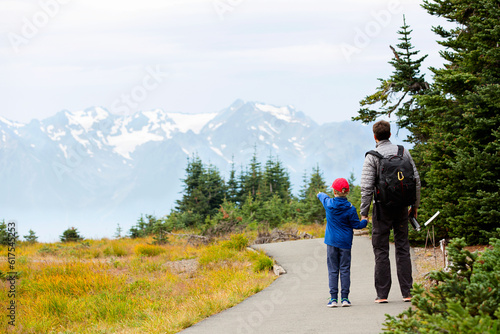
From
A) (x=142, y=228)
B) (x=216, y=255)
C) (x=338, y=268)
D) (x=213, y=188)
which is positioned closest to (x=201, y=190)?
(x=213, y=188)

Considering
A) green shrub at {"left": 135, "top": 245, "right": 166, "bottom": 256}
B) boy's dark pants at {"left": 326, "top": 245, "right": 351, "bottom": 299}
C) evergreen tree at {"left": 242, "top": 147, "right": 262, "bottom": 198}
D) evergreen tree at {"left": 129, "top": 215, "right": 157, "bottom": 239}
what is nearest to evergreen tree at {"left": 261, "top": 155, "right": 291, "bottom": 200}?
evergreen tree at {"left": 242, "top": 147, "right": 262, "bottom": 198}

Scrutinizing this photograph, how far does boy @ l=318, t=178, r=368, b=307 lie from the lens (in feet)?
24.4

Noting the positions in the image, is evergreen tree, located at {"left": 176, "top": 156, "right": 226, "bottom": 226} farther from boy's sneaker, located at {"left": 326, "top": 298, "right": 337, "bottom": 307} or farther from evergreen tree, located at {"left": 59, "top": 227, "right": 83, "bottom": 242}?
boy's sneaker, located at {"left": 326, "top": 298, "right": 337, "bottom": 307}

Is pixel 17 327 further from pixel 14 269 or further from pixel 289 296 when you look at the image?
pixel 14 269

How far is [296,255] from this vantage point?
13320 mm

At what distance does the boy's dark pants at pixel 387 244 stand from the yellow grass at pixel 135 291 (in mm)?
2240

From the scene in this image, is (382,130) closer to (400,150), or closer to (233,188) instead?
(400,150)

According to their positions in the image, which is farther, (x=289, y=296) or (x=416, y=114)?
(x=416, y=114)

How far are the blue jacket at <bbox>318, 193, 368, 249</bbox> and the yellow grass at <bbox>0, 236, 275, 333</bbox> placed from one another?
1.87m

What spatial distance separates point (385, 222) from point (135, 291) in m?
6.11

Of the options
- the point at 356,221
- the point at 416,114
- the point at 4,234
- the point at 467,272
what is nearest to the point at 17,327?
the point at 356,221

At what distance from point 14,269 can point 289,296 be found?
361 inches

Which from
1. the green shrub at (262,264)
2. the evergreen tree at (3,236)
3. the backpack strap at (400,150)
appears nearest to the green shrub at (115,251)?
the evergreen tree at (3,236)

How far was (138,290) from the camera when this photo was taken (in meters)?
11.4
